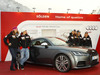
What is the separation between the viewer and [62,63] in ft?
18.8

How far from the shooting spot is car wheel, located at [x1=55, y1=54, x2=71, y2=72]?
5591 millimetres

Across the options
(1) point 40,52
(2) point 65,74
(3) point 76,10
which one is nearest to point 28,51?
(1) point 40,52

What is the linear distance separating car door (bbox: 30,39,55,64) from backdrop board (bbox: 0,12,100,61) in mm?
3062

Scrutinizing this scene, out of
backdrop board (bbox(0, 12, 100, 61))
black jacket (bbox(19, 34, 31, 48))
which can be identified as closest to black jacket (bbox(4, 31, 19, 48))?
black jacket (bbox(19, 34, 31, 48))

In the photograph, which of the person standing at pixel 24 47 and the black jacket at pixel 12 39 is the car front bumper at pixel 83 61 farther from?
the black jacket at pixel 12 39

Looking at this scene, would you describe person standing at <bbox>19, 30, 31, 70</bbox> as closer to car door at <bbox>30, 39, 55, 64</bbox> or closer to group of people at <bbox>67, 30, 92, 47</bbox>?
car door at <bbox>30, 39, 55, 64</bbox>

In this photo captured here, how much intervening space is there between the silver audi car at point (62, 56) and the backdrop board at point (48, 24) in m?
3.26

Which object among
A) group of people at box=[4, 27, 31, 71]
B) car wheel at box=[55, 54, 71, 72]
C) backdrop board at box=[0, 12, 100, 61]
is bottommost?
car wheel at box=[55, 54, 71, 72]

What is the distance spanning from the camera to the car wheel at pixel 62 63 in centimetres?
559

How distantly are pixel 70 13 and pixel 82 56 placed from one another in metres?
5.26

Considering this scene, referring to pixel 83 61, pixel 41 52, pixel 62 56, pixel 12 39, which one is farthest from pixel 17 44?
pixel 83 61

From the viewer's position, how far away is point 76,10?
10.6m

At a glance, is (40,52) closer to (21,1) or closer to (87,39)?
(87,39)

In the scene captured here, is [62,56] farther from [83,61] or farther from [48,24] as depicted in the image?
[48,24]
